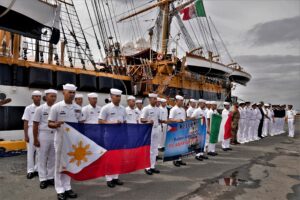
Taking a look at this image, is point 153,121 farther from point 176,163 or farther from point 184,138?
point 176,163

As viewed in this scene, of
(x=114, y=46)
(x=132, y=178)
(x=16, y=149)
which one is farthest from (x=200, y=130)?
(x=114, y=46)

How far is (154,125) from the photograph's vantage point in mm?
7258

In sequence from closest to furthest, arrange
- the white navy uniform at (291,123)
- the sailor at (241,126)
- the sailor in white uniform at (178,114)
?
the sailor in white uniform at (178,114) → the sailor at (241,126) → the white navy uniform at (291,123)

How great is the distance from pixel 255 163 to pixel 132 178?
155 inches

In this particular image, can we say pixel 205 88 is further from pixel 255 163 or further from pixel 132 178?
pixel 132 178

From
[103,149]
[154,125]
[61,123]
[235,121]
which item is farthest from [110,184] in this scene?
[235,121]

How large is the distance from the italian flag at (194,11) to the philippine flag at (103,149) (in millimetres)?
18317

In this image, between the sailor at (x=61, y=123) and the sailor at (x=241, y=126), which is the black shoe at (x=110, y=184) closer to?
the sailor at (x=61, y=123)

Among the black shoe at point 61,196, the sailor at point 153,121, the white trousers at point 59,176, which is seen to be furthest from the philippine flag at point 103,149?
the sailor at point 153,121

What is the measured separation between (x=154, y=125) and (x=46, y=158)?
8.91 feet

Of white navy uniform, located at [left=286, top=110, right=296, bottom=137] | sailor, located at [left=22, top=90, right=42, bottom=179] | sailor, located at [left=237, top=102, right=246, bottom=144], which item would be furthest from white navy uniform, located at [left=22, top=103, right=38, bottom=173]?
white navy uniform, located at [left=286, top=110, right=296, bottom=137]

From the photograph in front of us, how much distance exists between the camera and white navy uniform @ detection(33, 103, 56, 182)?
543 centimetres

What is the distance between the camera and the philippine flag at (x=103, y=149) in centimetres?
497

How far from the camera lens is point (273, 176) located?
685cm
